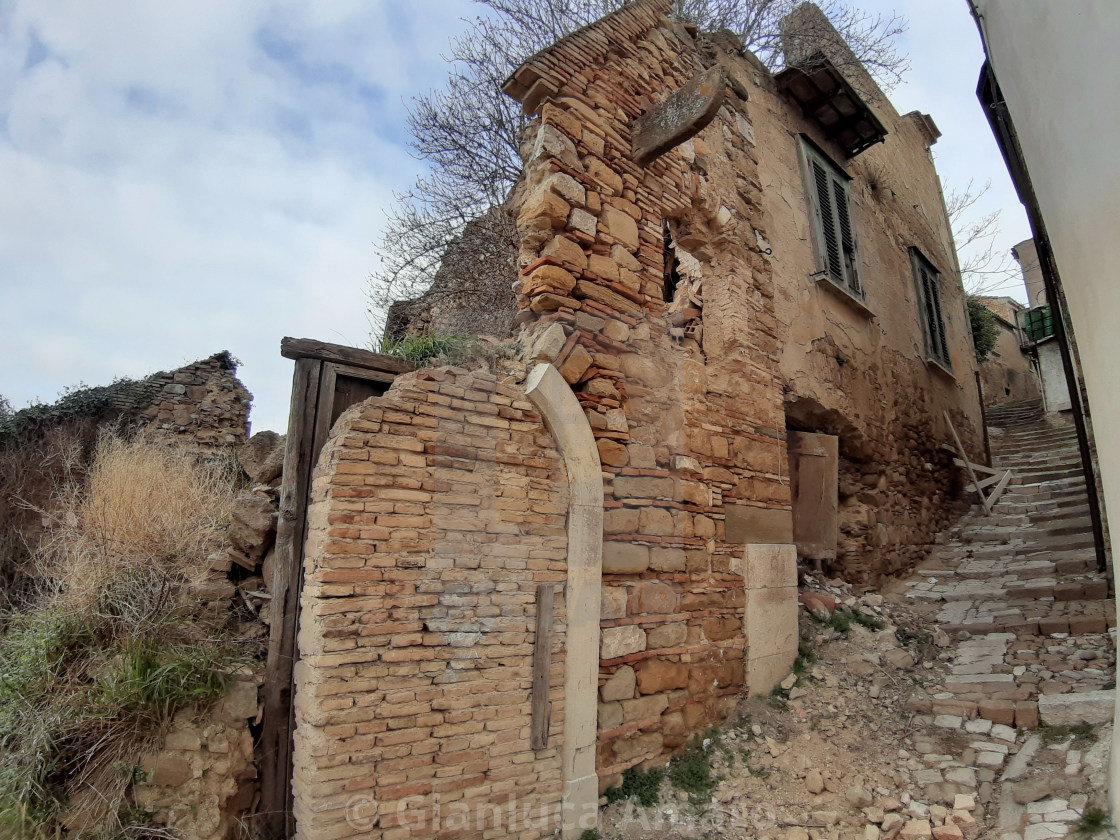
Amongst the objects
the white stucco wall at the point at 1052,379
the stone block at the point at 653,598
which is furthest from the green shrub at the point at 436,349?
the white stucco wall at the point at 1052,379

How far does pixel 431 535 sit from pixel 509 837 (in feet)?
5.05

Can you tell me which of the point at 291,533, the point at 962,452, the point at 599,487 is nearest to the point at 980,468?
the point at 962,452

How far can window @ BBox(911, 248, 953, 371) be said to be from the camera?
346 inches

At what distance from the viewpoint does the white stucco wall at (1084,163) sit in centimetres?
236

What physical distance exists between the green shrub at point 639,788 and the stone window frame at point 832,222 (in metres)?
5.19

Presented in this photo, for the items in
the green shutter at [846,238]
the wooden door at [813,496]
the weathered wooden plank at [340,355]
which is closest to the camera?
the weathered wooden plank at [340,355]

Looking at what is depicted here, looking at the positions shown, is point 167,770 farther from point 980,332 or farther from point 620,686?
point 980,332

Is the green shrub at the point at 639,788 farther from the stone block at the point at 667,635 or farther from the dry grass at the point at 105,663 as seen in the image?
the dry grass at the point at 105,663

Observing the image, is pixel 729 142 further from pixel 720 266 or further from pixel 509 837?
pixel 509 837

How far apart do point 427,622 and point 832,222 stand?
6678 millimetres

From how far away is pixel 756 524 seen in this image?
4.82 meters

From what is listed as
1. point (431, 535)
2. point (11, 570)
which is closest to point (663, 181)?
point (431, 535)

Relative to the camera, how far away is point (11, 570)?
260 inches

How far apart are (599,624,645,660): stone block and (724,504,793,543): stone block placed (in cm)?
110
